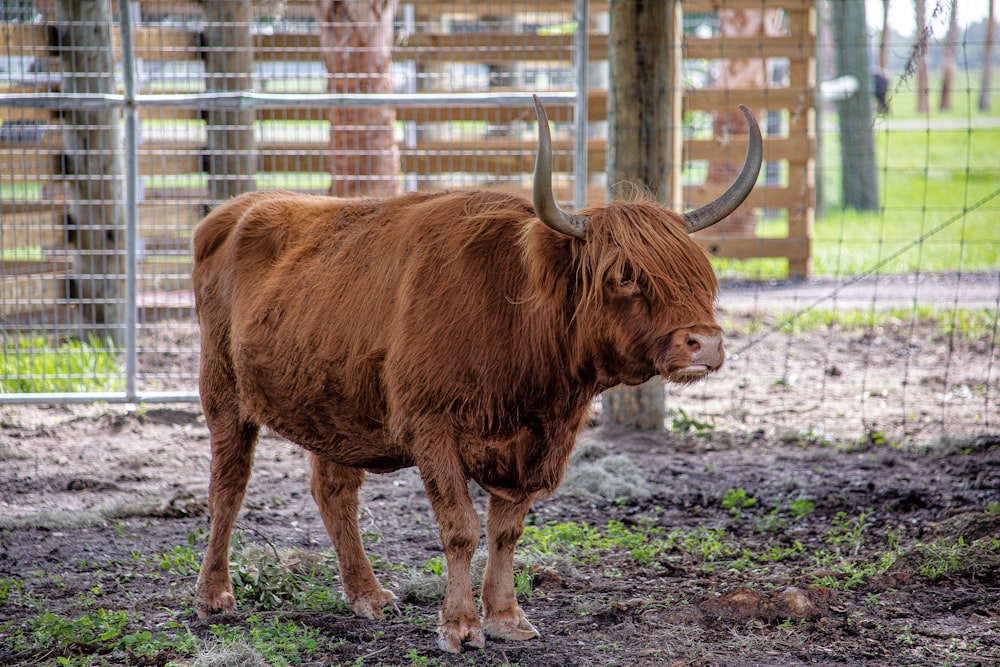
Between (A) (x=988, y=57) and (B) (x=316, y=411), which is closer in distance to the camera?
(B) (x=316, y=411)

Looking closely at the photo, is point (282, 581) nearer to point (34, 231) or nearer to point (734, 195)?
point (734, 195)

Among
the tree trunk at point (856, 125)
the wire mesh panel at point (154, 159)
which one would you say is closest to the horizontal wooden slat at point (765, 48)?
the wire mesh panel at point (154, 159)

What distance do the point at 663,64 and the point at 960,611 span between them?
3874mm

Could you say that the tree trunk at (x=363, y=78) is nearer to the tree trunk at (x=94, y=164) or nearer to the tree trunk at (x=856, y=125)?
the tree trunk at (x=94, y=164)

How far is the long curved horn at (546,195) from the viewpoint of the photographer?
322cm

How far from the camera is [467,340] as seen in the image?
11.8 feet

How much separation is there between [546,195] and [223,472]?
2.02m

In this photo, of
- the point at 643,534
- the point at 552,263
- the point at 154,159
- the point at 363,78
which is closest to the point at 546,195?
the point at 552,263

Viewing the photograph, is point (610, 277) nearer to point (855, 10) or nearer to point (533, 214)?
point (533, 214)

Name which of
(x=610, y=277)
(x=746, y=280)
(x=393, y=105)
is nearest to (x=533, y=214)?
(x=610, y=277)

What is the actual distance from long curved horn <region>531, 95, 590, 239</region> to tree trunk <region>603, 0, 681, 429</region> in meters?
3.00

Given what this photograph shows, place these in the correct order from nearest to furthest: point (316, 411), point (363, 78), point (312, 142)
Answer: point (316, 411), point (363, 78), point (312, 142)

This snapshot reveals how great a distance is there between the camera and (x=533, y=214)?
3.81 metres

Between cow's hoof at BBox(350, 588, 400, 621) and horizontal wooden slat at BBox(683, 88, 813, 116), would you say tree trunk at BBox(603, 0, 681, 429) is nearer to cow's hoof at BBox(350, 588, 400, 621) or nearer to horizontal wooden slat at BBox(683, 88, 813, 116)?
cow's hoof at BBox(350, 588, 400, 621)
